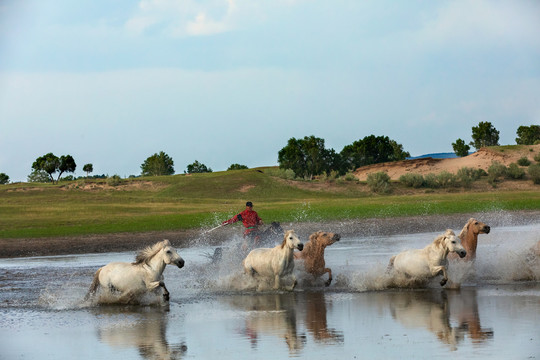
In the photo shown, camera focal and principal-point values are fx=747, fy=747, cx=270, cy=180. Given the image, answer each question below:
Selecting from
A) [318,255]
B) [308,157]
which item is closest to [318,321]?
[318,255]

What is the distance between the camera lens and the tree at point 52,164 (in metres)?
108

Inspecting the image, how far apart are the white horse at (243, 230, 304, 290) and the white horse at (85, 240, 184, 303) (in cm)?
227

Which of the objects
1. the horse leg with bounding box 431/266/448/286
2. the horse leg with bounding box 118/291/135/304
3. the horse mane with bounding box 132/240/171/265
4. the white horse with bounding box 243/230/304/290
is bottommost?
the horse leg with bounding box 118/291/135/304

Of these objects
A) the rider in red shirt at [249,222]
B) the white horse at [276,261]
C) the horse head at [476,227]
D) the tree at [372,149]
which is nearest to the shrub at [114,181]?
the tree at [372,149]

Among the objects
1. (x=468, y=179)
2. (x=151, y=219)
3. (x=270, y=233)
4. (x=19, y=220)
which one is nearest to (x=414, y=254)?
(x=270, y=233)

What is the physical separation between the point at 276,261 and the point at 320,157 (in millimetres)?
75686

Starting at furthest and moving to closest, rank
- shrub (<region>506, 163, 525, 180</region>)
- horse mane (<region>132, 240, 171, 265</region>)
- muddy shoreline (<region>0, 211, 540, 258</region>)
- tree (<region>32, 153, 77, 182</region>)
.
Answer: tree (<region>32, 153, 77, 182</region>) < shrub (<region>506, 163, 525, 180</region>) < muddy shoreline (<region>0, 211, 540, 258</region>) < horse mane (<region>132, 240, 171, 265</region>)

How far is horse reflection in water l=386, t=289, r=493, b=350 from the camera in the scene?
1027 centimetres

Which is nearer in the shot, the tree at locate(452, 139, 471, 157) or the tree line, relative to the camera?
the tree line

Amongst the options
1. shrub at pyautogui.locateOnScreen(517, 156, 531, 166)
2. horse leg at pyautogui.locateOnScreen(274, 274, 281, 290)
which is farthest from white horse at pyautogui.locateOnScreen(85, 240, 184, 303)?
shrub at pyautogui.locateOnScreen(517, 156, 531, 166)

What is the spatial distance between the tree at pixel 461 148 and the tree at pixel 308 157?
93.6 feet

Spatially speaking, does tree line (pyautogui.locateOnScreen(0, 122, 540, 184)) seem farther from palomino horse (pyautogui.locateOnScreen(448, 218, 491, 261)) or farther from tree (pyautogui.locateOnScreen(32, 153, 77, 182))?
palomino horse (pyautogui.locateOnScreen(448, 218, 491, 261))

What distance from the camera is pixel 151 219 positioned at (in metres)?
39.8

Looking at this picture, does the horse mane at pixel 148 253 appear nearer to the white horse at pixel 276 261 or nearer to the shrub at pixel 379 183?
the white horse at pixel 276 261
